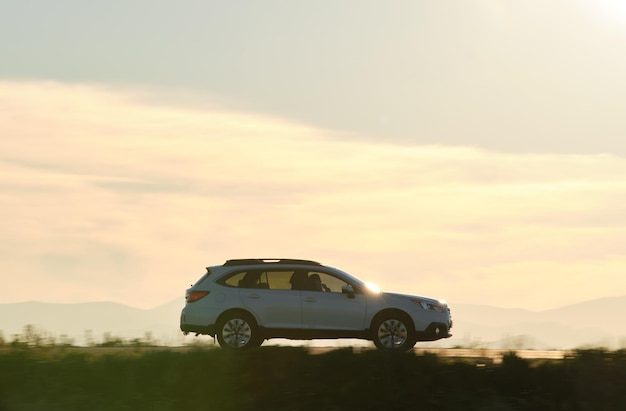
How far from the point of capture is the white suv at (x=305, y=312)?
2503 cm

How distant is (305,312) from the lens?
25.1m

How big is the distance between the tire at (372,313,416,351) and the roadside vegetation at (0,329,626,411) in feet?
9.64

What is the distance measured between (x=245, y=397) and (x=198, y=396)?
2.56 ft

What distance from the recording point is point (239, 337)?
25.0 metres

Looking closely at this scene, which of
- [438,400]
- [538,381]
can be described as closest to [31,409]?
[438,400]

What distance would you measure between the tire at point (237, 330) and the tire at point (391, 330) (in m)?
2.35

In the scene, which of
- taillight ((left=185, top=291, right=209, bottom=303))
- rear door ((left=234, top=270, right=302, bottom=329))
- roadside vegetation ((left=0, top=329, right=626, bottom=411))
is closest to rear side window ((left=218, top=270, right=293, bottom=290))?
rear door ((left=234, top=270, right=302, bottom=329))

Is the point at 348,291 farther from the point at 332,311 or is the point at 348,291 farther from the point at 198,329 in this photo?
the point at 198,329

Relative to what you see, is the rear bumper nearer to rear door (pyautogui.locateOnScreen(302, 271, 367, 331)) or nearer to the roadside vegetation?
rear door (pyautogui.locateOnScreen(302, 271, 367, 331))

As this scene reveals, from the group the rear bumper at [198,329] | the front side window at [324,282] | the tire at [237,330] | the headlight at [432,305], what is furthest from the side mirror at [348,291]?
the rear bumper at [198,329]

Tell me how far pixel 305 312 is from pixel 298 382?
3758mm

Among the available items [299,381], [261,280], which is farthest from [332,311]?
[299,381]

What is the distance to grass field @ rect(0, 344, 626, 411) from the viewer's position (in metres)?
21.2

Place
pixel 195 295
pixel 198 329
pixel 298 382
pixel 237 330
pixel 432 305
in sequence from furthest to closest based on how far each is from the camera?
pixel 432 305 → pixel 195 295 → pixel 198 329 → pixel 237 330 → pixel 298 382
